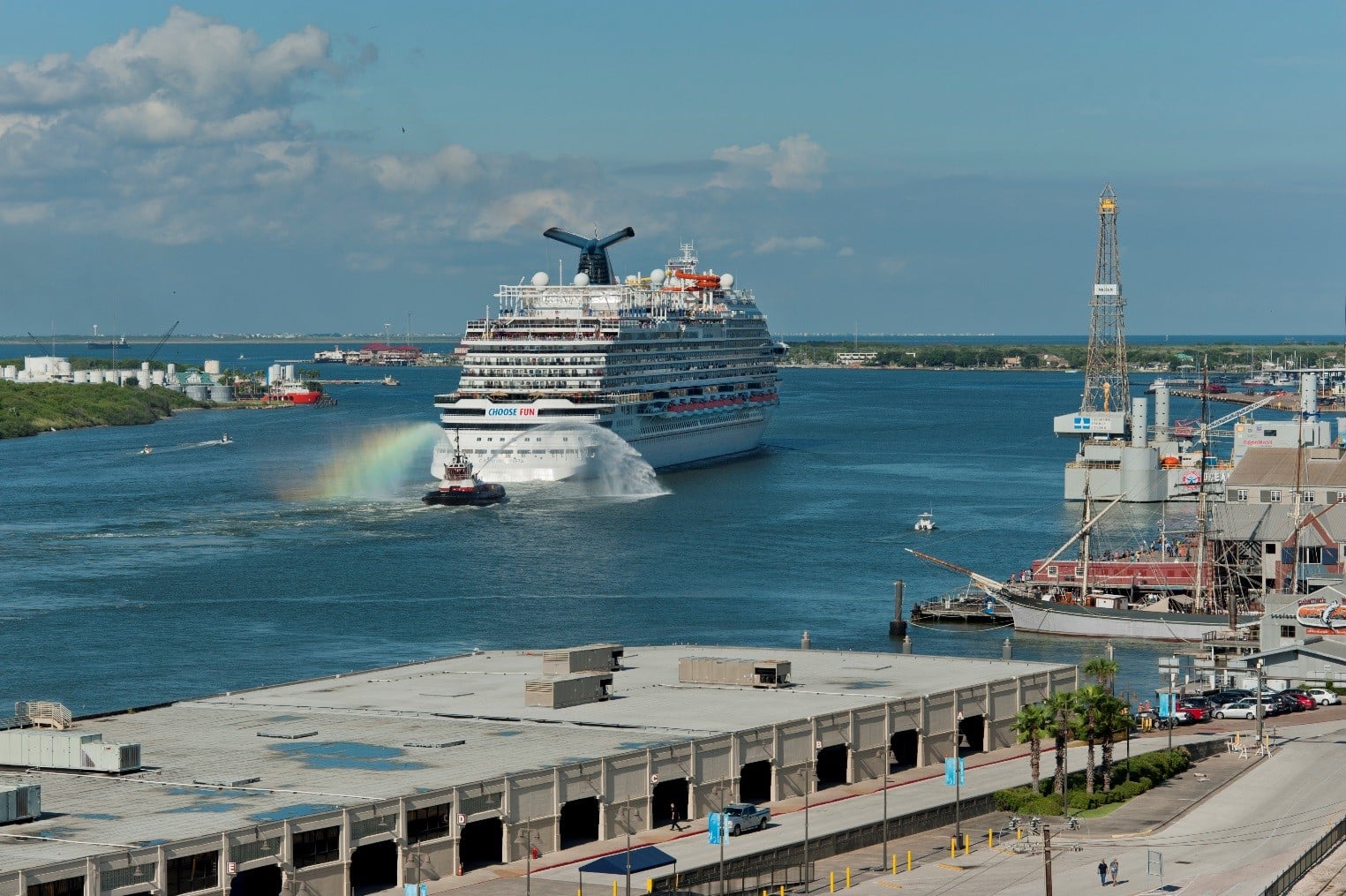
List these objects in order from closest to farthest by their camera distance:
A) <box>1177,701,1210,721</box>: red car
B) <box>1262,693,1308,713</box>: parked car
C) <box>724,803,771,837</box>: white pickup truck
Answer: <box>724,803,771,837</box>: white pickup truck → <box>1177,701,1210,721</box>: red car → <box>1262,693,1308,713</box>: parked car

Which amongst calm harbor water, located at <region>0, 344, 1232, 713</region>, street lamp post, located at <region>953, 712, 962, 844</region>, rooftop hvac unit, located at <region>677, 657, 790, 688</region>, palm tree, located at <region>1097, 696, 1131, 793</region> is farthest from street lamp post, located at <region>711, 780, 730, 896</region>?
calm harbor water, located at <region>0, 344, 1232, 713</region>

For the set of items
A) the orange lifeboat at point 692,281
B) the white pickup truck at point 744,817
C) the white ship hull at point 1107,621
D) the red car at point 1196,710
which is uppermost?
the orange lifeboat at point 692,281

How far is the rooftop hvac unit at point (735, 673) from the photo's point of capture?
53.2 m

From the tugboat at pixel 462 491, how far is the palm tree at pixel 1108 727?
70.9 metres

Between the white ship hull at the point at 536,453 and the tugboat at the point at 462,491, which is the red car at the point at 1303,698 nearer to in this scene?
the tugboat at the point at 462,491

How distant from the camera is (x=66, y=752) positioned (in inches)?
1656

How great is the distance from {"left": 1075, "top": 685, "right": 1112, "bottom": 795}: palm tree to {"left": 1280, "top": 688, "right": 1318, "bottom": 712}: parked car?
14.9 meters

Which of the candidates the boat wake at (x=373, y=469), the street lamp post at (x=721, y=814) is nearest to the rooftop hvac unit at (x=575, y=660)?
the street lamp post at (x=721, y=814)

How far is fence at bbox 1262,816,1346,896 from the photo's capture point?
1438 inches

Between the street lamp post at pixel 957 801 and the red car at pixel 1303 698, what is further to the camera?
the red car at pixel 1303 698

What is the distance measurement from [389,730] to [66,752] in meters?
7.74

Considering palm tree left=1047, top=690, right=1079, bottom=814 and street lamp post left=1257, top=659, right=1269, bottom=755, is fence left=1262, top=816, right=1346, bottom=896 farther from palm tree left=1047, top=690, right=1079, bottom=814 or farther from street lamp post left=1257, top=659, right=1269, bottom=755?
street lamp post left=1257, top=659, right=1269, bottom=755

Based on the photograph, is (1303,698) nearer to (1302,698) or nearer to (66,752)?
(1302,698)

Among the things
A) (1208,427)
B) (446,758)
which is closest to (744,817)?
(446,758)
